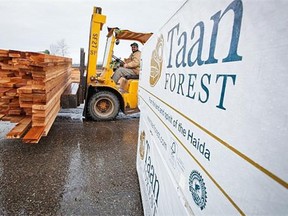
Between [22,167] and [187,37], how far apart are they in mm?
3305

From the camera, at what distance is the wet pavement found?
2.38 meters

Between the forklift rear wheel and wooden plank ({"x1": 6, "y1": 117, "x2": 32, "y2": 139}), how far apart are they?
2419mm

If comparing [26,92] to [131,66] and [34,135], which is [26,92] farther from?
[131,66]

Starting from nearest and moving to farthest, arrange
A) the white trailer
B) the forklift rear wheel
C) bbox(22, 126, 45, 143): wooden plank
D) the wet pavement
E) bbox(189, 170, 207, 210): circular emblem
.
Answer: the white trailer, bbox(189, 170, 207, 210): circular emblem, the wet pavement, bbox(22, 126, 45, 143): wooden plank, the forklift rear wheel

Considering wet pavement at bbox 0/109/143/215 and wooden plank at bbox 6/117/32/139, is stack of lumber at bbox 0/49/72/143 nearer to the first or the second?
wooden plank at bbox 6/117/32/139

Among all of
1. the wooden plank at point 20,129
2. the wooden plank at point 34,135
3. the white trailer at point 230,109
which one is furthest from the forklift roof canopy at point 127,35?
the white trailer at point 230,109

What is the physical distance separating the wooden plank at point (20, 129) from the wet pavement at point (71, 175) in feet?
2.13

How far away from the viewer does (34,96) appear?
10.2 feet

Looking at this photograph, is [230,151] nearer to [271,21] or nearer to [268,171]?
[268,171]

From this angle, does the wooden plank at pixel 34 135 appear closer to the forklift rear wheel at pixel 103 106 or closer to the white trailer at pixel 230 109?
the white trailer at pixel 230 109

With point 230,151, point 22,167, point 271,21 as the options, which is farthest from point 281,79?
point 22,167

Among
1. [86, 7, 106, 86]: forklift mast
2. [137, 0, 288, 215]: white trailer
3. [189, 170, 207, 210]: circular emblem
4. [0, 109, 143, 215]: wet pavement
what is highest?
[86, 7, 106, 86]: forklift mast

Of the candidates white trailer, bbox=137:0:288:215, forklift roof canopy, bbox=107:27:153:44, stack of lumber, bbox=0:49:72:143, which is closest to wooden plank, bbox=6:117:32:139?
stack of lumber, bbox=0:49:72:143

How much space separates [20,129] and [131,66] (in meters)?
3.63
